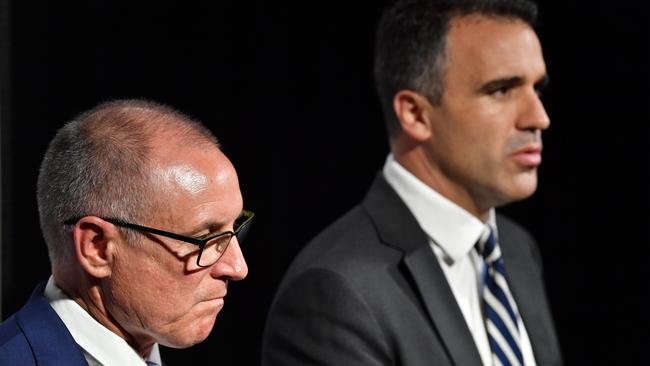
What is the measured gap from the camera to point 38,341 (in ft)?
5.39

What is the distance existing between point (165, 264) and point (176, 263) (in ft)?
0.06

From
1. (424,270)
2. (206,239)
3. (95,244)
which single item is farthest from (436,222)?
(95,244)

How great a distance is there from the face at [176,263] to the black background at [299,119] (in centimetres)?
101

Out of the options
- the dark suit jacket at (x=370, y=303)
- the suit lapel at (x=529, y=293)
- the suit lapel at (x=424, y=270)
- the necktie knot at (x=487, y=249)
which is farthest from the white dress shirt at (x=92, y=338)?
the suit lapel at (x=529, y=293)

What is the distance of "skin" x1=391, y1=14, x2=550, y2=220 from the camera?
252 centimetres

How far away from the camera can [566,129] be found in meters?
3.68

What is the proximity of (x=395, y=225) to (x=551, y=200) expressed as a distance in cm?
135

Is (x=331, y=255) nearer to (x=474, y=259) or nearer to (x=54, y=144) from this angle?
(x=474, y=259)

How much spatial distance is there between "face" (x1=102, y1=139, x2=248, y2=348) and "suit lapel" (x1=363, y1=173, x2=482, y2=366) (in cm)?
77

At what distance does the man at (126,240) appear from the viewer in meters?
1.66

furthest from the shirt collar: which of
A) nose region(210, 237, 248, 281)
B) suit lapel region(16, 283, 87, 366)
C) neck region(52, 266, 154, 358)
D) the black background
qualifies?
suit lapel region(16, 283, 87, 366)

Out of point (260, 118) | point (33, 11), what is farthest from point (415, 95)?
point (33, 11)

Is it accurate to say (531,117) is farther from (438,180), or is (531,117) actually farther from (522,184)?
(438,180)

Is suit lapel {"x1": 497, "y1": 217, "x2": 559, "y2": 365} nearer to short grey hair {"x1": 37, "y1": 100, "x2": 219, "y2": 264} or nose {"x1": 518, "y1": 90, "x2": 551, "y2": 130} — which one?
nose {"x1": 518, "y1": 90, "x2": 551, "y2": 130}
